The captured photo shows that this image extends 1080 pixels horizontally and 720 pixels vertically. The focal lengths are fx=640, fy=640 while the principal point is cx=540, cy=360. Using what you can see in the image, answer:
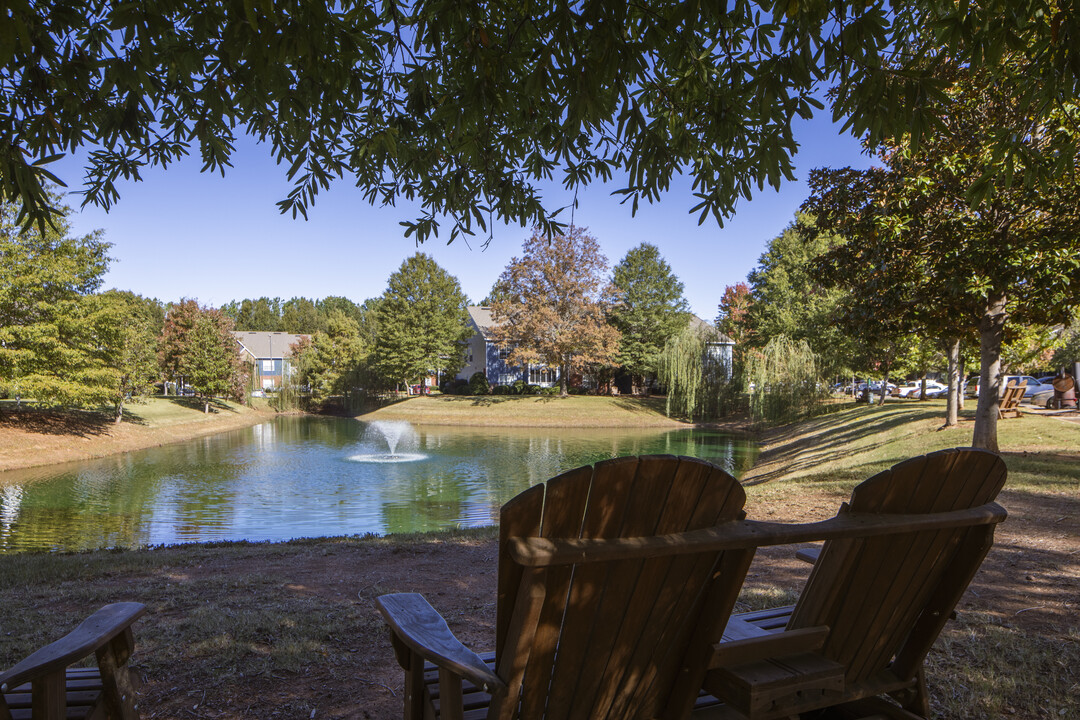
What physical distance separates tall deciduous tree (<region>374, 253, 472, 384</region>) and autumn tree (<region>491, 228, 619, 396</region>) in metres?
6.49

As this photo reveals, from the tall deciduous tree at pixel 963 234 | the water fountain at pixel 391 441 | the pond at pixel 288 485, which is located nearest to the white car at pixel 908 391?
the pond at pixel 288 485

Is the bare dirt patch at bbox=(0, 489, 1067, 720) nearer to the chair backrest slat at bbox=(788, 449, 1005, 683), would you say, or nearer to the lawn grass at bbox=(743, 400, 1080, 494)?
the chair backrest slat at bbox=(788, 449, 1005, 683)

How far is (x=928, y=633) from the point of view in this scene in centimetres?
217

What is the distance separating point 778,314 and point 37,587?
108ft

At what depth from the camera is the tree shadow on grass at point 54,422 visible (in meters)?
22.1

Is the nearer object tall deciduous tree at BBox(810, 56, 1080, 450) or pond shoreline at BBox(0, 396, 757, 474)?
tall deciduous tree at BBox(810, 56, 1080, 450)

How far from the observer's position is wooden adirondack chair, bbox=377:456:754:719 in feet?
4.77

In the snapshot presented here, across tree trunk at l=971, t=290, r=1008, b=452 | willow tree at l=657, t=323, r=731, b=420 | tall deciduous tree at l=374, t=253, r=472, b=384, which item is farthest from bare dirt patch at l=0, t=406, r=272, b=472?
tree trunk at l=971, t=290, r=1008, b=452

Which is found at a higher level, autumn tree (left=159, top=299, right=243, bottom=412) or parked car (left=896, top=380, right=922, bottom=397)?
autumn tree (left=159, top=299, right=243, bottom=412)

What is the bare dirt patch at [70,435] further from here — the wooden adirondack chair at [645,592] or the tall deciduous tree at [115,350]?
the wooden adirondack chair at [645,592]

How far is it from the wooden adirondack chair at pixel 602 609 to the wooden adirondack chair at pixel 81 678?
821 millimetres

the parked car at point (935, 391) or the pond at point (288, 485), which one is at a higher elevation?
the parked car at point (935, 391)

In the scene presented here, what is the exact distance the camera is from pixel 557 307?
137ft

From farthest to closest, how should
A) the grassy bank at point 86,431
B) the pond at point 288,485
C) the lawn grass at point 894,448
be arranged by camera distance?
the grassy bank at point 86,431
the pond at point 288,485
the lawn grass at point 894,448
